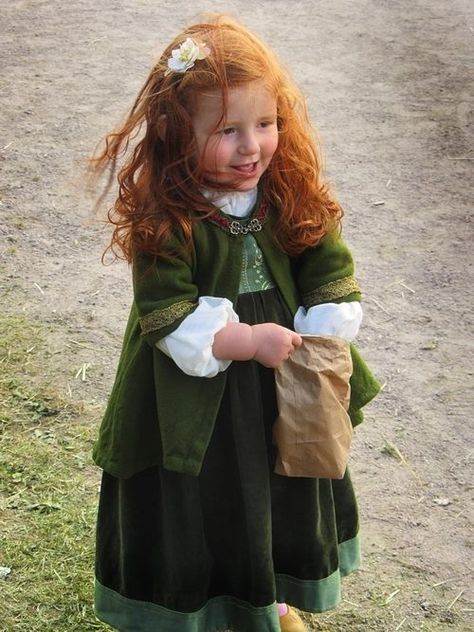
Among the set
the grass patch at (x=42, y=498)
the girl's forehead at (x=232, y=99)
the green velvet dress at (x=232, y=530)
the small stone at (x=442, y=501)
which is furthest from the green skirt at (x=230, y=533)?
the small stone at (x=442, y=501)

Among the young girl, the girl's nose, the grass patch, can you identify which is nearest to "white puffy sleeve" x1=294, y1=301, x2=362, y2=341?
the young girl

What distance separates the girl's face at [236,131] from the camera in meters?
2.25

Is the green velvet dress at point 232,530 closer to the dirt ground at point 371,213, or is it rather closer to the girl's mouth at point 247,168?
the girl's mouth at point 247,168

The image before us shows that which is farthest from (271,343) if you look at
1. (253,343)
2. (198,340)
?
(198,340)

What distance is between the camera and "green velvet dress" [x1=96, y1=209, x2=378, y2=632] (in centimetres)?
249

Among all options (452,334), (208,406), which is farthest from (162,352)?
(452,334)

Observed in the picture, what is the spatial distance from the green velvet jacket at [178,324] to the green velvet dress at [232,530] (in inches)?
2.1

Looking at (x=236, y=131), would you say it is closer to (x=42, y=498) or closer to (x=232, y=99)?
(x=232, y=99)

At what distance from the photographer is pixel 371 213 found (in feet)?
17.1

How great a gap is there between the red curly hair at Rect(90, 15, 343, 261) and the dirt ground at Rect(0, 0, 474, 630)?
1285mm

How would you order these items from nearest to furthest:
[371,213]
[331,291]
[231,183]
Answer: [231,183] → [331,291] → [371,213]

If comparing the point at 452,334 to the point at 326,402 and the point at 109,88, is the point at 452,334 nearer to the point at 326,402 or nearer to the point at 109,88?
the point at 326,402

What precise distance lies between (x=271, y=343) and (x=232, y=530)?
0.57 metres

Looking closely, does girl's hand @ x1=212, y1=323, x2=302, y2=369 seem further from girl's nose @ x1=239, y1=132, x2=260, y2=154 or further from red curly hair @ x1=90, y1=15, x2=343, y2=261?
girl's nose @ x1=239, y1=132, x2=260, y2=154
